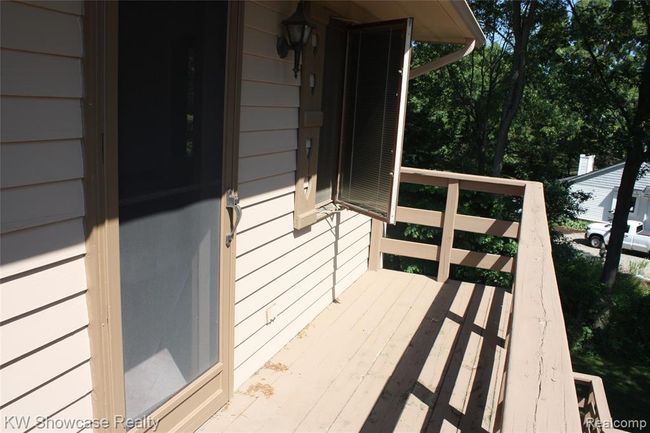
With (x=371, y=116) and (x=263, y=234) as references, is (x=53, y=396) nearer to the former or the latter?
(x=263, y=234)

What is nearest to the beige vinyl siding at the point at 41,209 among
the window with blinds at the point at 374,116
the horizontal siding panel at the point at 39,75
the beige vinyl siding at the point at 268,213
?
the horizontal siding panel at the point at 39,75

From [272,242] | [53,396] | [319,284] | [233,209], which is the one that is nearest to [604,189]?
[319,284]

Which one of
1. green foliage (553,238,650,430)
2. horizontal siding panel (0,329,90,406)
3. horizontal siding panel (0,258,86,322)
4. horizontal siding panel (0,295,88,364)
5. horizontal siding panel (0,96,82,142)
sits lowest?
green foliage (553,238,650,430)

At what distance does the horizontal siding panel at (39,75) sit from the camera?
4.99 feet

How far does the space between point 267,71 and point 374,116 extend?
104 centimetres

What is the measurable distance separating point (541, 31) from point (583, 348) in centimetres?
676

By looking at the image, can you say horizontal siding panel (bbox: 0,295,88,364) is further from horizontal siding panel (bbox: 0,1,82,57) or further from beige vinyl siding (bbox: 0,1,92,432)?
horizontal siding panel (bbox: 0,1,82,57)

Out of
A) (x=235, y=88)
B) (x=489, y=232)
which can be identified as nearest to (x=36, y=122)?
(x=235, y=88)

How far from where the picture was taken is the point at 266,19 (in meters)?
2.89

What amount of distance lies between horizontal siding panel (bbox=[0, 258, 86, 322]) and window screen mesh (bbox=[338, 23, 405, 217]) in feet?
7.04

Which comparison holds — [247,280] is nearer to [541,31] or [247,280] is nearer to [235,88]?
[235,88]

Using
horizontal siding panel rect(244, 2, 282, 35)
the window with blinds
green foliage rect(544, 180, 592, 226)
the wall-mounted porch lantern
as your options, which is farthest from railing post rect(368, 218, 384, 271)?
green foliage rect(544, 180, 592, 226)

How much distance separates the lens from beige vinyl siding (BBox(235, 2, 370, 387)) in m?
2.84

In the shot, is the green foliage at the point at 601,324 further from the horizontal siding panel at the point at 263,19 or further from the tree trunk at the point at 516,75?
the horizontal siding panel at the point at 263,19
